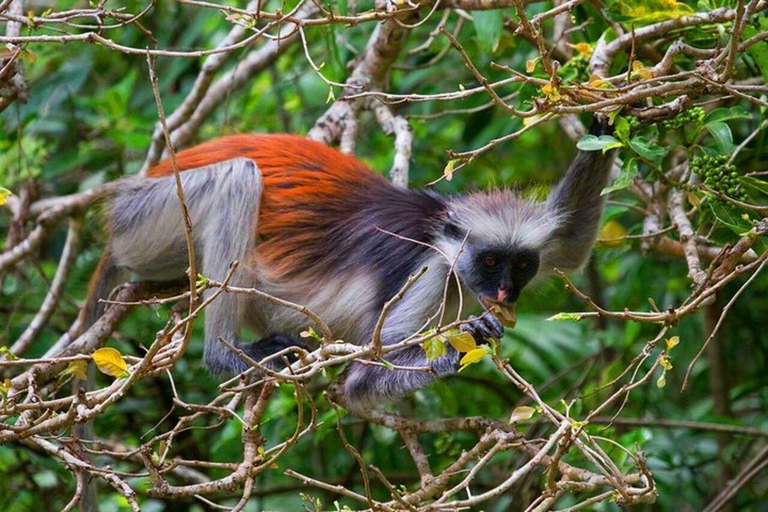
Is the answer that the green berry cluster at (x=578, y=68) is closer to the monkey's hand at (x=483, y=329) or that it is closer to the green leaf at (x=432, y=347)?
the monkey's hand at (x=483, y=329)

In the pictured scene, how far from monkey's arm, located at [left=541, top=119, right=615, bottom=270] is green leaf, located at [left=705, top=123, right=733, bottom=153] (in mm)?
→ 914

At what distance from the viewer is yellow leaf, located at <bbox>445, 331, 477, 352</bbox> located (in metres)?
4.07

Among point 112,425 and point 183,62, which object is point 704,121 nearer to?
point 183,62

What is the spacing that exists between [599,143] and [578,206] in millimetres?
1403

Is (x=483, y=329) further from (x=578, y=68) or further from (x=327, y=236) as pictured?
(x=327, y=236)

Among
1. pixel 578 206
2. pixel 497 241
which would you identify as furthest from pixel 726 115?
pixel 497 241

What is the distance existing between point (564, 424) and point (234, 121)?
21.7ft

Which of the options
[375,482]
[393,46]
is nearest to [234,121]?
[393,46]

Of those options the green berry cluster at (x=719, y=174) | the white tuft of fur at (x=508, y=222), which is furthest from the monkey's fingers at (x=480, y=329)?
the green berry cluster at (x=719, y=174)

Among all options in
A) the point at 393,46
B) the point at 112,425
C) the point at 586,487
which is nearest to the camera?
the point at 586,487

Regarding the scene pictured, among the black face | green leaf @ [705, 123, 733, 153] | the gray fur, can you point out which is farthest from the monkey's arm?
the gray fur

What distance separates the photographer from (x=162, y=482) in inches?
162

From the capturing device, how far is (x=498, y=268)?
6.17 m

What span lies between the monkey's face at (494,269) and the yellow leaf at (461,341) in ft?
5.92
